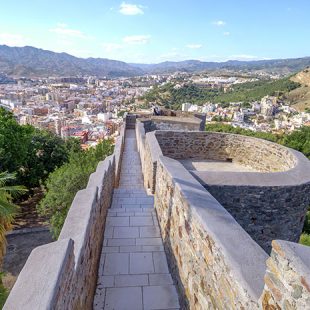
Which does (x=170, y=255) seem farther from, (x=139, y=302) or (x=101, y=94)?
(x=101, y=94)

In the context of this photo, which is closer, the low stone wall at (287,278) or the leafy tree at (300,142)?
the low stone wall at (287,278)

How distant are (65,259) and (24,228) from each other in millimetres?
16115

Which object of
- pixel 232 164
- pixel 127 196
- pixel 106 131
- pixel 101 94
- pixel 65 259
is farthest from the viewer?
pixel 101 94

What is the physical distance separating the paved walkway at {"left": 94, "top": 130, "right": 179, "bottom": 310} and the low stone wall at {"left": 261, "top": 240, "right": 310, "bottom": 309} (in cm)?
213

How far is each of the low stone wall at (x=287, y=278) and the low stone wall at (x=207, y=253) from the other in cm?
17

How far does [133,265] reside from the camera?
3.96 metres

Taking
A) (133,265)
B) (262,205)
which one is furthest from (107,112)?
(262,205)

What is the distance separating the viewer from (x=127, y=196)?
679cm

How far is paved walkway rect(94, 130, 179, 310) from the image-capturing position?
3.36 m

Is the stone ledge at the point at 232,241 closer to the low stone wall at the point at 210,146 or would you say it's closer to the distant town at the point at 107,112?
the low stone wall at the point at 210,146

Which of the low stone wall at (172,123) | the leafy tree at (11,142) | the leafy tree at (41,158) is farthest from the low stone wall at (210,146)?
the leafy tree at (41,158)

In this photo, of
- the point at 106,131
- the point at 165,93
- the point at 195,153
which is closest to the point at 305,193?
the point at 195,153

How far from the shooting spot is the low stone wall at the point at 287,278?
1.26m

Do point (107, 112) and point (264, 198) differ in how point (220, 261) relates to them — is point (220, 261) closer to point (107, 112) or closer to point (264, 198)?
point (264, 198)
